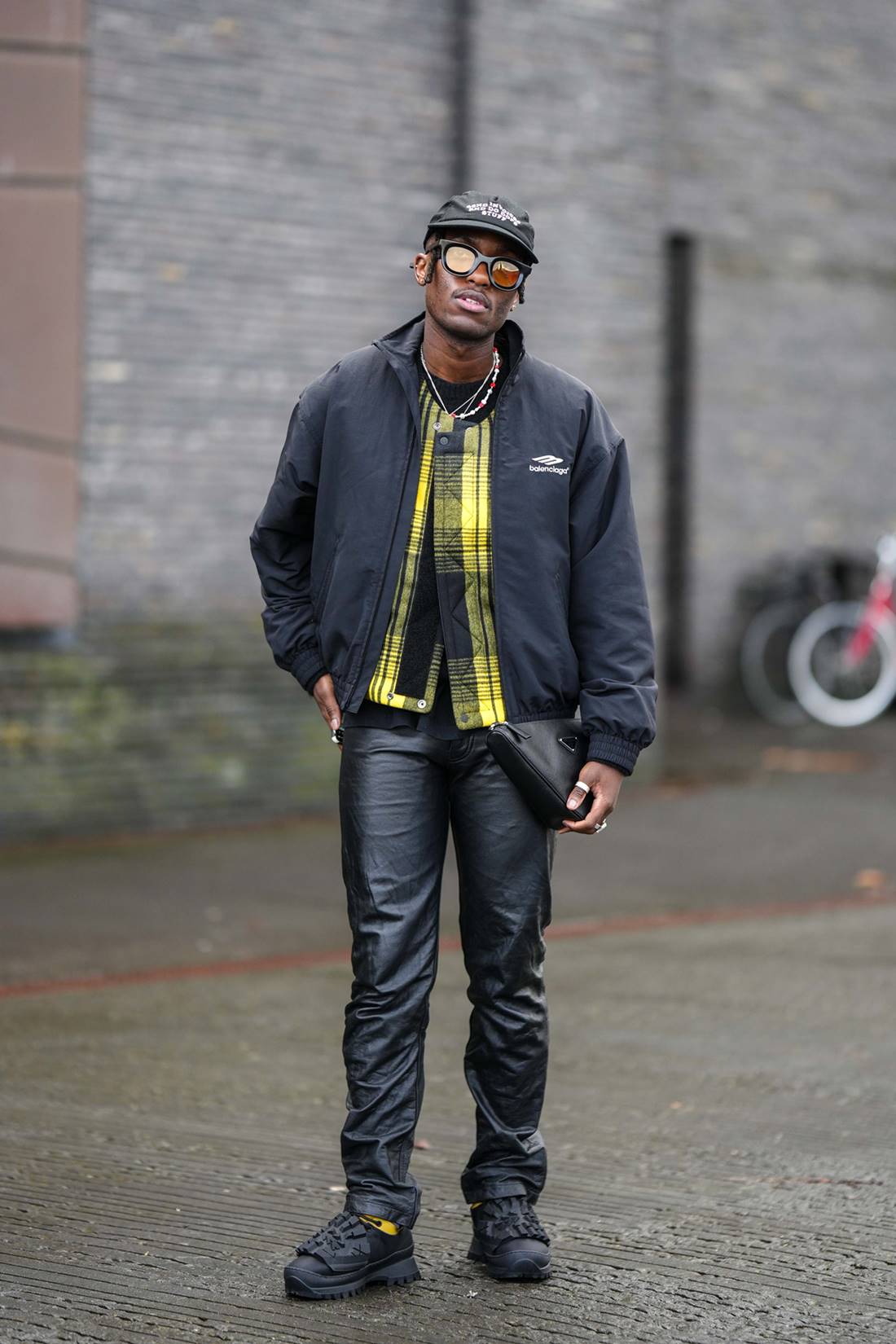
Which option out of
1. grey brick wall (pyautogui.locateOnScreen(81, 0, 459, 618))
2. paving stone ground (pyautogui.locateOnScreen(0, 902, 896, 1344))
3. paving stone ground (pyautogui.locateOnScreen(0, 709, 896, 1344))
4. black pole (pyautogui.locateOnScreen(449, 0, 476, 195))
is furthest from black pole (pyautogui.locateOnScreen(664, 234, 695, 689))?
paving stone ground (pyautogui.locateOnScreen(0, 902, 896, 1344))

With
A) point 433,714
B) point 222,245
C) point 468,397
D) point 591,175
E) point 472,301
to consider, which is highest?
point 591,175

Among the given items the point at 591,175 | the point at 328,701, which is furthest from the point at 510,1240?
the point at 591,175

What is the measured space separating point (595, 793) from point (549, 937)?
3.59m

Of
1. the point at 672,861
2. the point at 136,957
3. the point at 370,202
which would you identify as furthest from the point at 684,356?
the point at 136,957

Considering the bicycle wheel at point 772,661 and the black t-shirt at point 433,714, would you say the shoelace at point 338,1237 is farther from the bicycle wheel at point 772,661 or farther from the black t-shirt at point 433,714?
the bicycle wheel at point 772,661

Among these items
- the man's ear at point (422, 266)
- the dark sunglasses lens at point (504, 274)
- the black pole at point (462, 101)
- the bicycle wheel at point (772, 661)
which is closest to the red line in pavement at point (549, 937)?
the man's ear at point (422, 266)

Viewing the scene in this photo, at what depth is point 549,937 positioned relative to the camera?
7676mm

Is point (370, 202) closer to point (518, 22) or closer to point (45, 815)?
point (518, 22)

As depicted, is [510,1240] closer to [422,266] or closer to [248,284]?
[422,266]

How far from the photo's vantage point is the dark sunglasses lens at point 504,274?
4090 mm

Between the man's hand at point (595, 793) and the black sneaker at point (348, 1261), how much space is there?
2.83 feet

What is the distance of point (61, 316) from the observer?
9.48m

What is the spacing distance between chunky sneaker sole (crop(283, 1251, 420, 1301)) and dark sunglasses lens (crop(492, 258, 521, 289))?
1.91m

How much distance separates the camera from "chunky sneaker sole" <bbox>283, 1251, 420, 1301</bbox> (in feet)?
12.9
